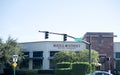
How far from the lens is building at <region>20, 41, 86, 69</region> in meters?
71.9

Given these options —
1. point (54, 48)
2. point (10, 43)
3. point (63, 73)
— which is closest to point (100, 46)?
point (54, 48)

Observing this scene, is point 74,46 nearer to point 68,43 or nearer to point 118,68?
point 68,43

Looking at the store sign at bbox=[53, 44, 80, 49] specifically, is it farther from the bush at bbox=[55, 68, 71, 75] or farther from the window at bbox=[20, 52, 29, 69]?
the bush at bbox=[55, 68, 71, 75]

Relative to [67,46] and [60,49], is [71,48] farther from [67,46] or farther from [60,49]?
[60,49]

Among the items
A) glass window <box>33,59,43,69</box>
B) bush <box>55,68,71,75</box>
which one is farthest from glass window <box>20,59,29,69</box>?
bush <box>55,68,71,75</box>

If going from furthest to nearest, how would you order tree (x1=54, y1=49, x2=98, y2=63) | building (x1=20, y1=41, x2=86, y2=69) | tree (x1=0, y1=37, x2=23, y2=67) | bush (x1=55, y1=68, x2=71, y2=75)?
building (x1=20, y1=41, x2=86, y2=69), tree (x1=54, y1=49, x2=98, y2=63), tree (x1=0, y1=37, x2=23, y2=67), bush (x1=55, y1=68, x2=71, y2=75)

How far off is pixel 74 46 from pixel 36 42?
8.62 m

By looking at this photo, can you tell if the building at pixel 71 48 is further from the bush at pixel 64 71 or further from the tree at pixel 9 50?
the bush at pixel 64 71

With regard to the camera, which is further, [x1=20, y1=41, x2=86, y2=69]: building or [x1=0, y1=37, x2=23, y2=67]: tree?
[x1=20, y1=41, x2=86, y2=69]: building

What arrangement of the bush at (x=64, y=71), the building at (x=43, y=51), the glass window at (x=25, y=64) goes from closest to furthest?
the bush at (x=64, y=71)
the building at (x=43, y=51)
the glass window at (x=25, y=64)

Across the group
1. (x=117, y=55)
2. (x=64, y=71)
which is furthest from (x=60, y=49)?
(x=64, y=71)

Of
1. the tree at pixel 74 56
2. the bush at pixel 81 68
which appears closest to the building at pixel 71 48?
the tree at pixel 74 56

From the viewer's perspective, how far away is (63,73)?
4772 cm

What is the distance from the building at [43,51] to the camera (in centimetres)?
7194
